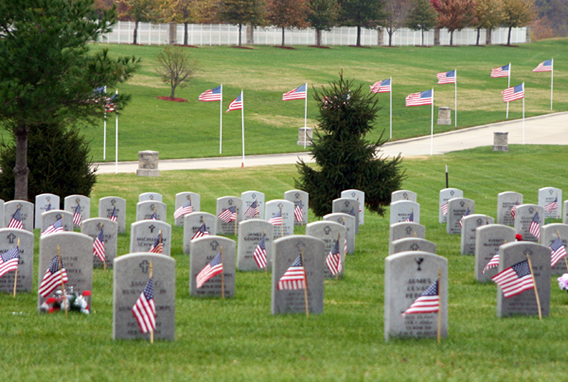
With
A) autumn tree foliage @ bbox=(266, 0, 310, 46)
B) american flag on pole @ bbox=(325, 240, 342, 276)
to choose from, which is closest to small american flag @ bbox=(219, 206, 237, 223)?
american flag on pole @ bbox=(325, 240, 342, 276)

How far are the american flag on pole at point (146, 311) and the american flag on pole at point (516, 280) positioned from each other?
172 inches

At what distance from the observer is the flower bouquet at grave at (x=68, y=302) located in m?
8.98

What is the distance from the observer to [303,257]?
361 inches

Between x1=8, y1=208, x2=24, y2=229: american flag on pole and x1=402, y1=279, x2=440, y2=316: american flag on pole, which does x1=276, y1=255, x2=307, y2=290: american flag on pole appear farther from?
x1=8, y1=208, x2=24, y2=229: american flag on pole

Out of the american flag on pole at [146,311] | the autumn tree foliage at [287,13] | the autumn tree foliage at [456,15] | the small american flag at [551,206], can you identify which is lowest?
the american flag on pole at [146,311]

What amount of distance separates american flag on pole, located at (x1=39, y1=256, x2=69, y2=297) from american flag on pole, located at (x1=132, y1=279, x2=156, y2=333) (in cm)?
197

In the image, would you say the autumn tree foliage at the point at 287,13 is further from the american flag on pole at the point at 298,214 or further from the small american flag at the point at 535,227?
the small american flag at the point at 535,227

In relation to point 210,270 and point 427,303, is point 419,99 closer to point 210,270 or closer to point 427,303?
point 210,270

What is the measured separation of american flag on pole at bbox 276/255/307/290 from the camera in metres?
8.97

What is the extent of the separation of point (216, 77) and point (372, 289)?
2070 inches

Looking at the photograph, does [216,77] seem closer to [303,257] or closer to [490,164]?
[490,164]

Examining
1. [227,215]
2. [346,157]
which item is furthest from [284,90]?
[227,215]

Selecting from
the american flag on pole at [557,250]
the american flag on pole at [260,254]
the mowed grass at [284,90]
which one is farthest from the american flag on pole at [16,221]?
the mowed grass at [284,90]

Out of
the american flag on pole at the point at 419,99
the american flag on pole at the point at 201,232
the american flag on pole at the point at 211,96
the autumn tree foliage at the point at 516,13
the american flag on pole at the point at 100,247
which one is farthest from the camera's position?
the autumn tree foliage at the point at 516,13
